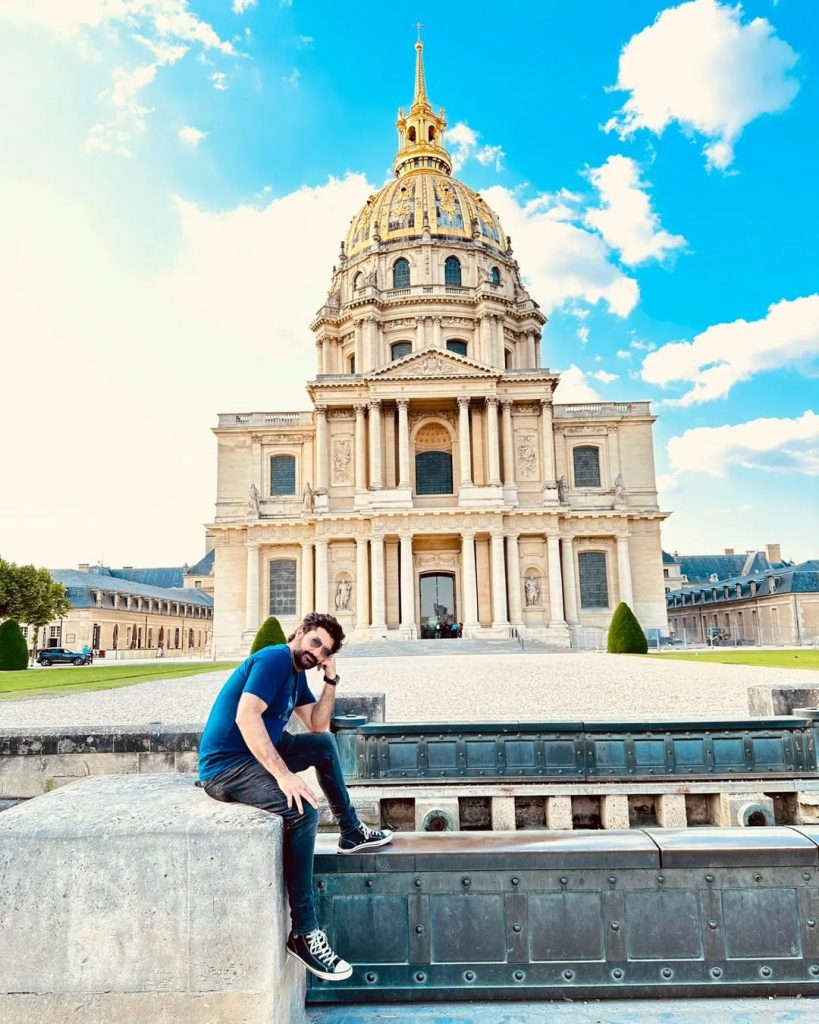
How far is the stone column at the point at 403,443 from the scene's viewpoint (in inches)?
1444

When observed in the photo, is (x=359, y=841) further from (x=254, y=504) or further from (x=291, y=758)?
(x=254, y=504)

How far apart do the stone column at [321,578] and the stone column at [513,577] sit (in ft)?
29.0

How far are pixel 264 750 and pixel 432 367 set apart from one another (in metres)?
35.8

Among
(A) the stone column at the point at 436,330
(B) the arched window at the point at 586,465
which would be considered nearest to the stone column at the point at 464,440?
(B) the arched window at the point at 586,465

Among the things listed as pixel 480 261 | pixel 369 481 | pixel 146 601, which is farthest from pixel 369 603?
pixel 146 601

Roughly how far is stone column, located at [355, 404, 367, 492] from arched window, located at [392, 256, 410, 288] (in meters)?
12.8

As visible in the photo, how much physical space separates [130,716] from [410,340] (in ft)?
123

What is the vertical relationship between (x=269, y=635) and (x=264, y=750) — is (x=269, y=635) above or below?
above

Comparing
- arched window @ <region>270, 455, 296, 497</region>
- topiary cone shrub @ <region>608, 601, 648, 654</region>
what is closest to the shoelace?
topiary cone shrub @ <region>608, 601, 648, 654</region>

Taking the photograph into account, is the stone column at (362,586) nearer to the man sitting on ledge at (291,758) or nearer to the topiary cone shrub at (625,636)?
the topiary cone shrub at (625,636)

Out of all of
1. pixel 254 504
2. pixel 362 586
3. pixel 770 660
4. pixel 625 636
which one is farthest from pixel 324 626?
pixel 254 504

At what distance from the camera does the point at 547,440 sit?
38.2 metres

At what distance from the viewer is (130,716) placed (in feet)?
34.2

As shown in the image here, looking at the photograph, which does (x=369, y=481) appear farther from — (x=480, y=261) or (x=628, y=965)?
(x=628, y=965)
